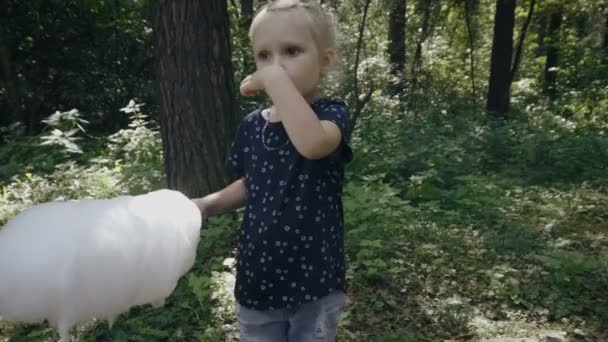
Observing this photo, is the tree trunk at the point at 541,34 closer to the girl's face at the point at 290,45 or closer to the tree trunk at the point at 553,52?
the tree trunk at the point at 553,52

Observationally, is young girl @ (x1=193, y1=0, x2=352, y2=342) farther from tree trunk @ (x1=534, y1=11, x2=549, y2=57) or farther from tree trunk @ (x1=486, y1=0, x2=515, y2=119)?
tree trunk @ (x1=534, y1=11, x2=549, y2=57)

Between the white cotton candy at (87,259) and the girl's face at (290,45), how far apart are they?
49 centimetres

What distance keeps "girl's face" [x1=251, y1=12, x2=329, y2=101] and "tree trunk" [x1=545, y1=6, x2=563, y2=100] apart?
13268 millimetres

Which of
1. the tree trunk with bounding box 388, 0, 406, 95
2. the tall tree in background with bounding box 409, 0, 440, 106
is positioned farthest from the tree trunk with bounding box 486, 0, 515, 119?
the tree trunk with bounding box 388, 0, 406, 95

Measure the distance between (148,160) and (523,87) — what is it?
13.7m

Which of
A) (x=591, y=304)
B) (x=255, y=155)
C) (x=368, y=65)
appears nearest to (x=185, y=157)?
(x=255, y=155)

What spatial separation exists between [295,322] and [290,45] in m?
0.80

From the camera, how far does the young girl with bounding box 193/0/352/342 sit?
1368mm

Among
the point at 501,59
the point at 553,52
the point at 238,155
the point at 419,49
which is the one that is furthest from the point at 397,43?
the point at 238,155

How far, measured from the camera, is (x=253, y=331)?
1617mm

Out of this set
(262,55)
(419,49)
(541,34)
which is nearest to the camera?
(262,55)

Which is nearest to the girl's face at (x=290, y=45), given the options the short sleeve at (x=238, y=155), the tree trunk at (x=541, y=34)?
the short sleeve at (x=238, y=155)

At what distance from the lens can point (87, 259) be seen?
3.76ft

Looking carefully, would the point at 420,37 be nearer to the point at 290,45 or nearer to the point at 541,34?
the point at 541,34
